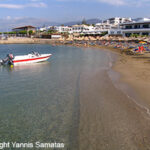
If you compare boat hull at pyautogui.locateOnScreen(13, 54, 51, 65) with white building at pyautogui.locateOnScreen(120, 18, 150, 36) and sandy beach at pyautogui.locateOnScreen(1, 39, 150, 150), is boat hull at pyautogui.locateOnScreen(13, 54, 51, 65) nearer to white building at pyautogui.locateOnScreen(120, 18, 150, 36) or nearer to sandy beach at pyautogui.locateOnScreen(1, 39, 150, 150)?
sandy beach at pyautogui.locateOnScreen(1, 39, 150, 150)

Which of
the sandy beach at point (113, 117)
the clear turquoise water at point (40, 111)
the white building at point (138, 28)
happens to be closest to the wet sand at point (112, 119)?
the sandy beach at point (113, 117)

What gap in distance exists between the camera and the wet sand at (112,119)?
6379 mm

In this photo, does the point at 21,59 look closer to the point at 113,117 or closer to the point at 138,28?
the point at 113,117

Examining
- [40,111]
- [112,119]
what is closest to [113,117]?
[112,119]

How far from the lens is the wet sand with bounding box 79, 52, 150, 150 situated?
638 centimetres

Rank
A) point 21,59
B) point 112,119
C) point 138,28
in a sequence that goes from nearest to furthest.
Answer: point 112,119, point 21,59, point 138,28

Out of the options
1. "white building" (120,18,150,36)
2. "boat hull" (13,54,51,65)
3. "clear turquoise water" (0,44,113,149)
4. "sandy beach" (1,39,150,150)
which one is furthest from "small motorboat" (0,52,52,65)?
"white building" (120,18,150,36)

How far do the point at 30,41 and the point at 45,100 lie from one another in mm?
77314

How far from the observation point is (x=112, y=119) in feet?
26.2

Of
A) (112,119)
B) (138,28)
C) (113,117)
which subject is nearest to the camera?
(112,119)

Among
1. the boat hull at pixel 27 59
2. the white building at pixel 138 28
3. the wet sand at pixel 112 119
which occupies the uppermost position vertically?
Answer: the white building at pixel 138 28

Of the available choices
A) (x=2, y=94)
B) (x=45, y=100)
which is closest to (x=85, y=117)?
(x=45, y=100)

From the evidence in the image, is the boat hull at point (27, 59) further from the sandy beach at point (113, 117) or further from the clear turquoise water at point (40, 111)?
the sandy beach at point (113, 117)

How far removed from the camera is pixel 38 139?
22.4 feet
